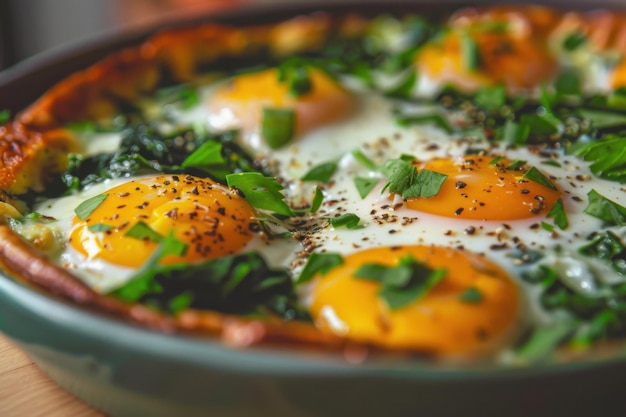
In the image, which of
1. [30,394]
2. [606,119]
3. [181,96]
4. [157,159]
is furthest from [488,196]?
[181,96]

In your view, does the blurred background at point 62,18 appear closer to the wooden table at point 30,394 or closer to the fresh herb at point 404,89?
the fresh herb at point 404,89

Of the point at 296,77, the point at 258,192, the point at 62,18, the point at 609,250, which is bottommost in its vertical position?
the point at 62,18

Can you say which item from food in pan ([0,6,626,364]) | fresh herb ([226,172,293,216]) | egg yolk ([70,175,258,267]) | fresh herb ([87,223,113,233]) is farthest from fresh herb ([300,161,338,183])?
fresh herb ([87,223,113,233])

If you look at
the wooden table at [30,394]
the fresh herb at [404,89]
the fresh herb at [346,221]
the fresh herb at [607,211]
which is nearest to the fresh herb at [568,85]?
A: the fresh herb at [404,89]

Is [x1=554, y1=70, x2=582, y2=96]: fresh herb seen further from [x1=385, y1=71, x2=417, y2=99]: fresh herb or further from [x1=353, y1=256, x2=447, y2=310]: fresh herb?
[x1=353, y1=256, x2=447, y2=310]: fresh herb

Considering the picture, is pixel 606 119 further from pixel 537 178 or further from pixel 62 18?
pixel 62 18

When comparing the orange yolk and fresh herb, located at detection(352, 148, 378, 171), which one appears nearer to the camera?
fresh herb, located at detection(352, 148, 378, 171)
